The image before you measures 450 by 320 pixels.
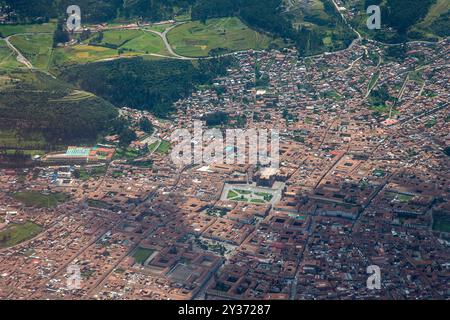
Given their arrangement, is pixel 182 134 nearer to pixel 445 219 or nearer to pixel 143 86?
pixel 143 86

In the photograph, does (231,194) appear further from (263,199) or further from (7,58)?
(7,58)

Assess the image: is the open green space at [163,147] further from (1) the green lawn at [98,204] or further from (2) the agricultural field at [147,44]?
(2) the agricultural field at [147,44]

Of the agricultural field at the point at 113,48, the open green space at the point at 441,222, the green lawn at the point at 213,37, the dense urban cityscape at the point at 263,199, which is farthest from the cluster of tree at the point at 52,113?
the open green space at the point at 441,222

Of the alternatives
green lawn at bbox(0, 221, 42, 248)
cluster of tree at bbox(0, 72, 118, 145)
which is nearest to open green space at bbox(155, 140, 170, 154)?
cluster of tree at bbox(0, 72, 118, 145)

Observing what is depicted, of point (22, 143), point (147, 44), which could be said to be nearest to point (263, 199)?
point (22, 143)

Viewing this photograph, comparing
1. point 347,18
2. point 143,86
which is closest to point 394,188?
point 143,86

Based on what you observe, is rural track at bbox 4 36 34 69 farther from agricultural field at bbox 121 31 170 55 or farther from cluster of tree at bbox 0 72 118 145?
agricultural field at bbox 121 31 170 55
